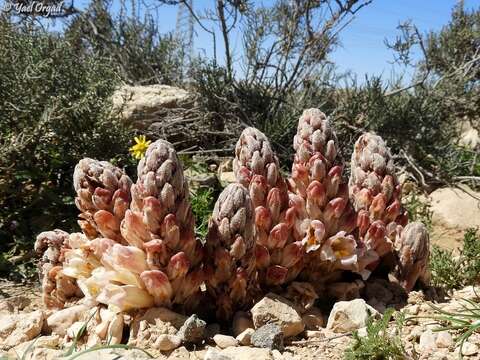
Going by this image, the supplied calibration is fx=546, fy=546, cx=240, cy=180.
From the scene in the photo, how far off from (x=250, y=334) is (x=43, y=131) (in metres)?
2.74

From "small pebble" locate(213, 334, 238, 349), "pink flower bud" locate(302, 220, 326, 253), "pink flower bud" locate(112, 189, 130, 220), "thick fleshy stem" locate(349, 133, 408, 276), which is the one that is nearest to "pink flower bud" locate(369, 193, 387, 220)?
→ "thick fleshy stem" locate(349, 133, 408, 276)

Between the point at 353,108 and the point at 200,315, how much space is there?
433 cm

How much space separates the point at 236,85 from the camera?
6328 millimetres

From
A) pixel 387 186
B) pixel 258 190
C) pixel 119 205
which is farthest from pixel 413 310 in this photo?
pixel 119 205

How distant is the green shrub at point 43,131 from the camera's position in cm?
402

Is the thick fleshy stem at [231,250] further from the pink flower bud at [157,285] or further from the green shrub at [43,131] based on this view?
the green shrub at [43,131]

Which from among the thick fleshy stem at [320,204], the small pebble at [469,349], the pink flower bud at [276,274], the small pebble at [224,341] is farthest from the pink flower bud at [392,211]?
the small pebble at [224,341]

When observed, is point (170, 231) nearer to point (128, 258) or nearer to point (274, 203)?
point (128, 258)

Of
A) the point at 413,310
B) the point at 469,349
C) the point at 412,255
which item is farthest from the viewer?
the point at 412,255

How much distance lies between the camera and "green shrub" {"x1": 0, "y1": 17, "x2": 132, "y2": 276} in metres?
4.02

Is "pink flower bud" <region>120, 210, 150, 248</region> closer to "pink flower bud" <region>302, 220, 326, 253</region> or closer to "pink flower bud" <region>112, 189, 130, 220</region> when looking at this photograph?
"pink flower bud" <region>112, 189, 130, 220</region>

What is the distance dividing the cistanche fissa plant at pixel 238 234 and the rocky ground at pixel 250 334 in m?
0.10

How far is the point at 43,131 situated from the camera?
13.8 ft

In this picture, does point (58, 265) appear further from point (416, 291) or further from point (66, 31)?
point (66, 31)
